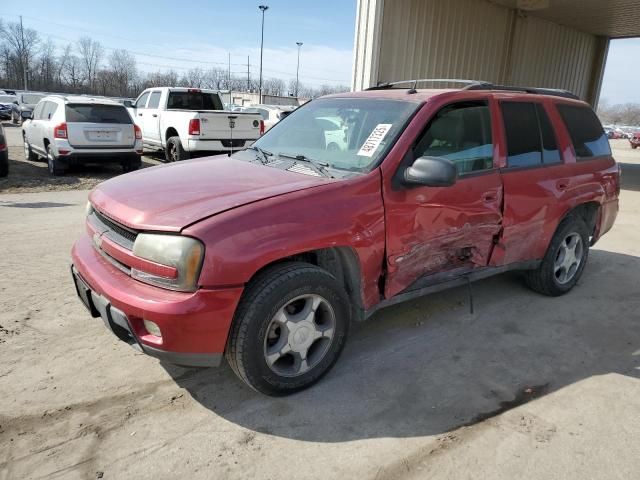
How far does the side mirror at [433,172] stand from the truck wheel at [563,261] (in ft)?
6.70

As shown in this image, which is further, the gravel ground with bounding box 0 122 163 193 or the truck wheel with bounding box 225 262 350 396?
the gravel ground with bounding box 0 122 163 193

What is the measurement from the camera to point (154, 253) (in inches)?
101

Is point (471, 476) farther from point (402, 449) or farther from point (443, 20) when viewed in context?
point (443, 20)

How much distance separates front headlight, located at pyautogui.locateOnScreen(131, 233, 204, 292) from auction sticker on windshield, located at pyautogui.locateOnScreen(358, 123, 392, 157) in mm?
1357

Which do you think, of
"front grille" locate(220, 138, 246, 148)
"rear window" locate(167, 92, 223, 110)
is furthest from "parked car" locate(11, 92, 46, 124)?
"front grille" locate(220, 138, 246, 148)

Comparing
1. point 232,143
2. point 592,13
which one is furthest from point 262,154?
point 592,13

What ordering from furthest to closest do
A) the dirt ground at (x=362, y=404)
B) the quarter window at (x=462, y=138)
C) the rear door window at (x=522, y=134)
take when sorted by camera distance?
the rear door window at (x=522, y=134)
the quarter window at (x=462, y=138)
the dirt ground at (x=362, y=404)

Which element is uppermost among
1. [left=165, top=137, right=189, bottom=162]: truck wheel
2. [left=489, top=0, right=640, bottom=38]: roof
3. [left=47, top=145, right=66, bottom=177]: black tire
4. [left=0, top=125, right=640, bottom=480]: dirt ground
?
[left=489, top=0, right=640, bottom=38]: roof

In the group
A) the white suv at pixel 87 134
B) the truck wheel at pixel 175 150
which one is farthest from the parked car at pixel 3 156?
the truck wheel at pixel 175 150

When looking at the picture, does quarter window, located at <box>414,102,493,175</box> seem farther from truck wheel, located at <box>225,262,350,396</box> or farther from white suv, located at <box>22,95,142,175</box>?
white suv, located at <box>22,95,142,175</box>

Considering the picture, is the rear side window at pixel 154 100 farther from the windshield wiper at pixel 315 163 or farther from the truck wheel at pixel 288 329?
the truck wheel at pixel 288 329

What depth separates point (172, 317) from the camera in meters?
2.46

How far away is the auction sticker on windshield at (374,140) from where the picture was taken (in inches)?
128

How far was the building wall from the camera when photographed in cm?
1098
